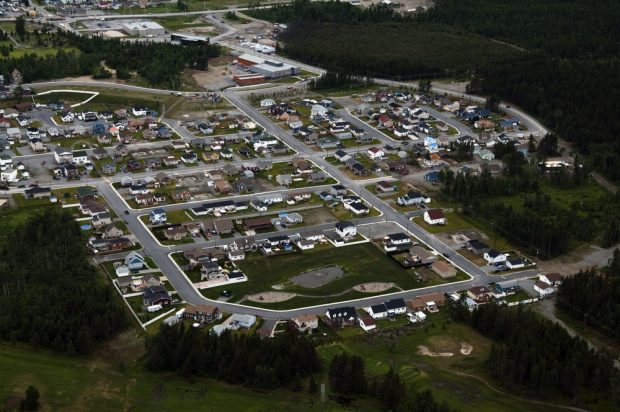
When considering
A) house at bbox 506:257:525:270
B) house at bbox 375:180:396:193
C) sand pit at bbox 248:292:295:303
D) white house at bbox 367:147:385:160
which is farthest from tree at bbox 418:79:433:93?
sand pit at bbox 248:292:295:303

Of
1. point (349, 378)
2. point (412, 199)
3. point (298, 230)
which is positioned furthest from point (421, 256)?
point (349, 378)

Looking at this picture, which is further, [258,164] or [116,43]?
[116,43]

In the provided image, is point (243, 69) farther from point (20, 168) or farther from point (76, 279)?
point (76, 279)

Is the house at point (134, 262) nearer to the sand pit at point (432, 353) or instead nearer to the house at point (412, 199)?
the sand pit at point (432, 353)

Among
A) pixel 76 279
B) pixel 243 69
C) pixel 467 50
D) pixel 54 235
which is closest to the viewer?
pixel 76 279

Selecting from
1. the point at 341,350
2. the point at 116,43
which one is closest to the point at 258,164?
the point at 341,350

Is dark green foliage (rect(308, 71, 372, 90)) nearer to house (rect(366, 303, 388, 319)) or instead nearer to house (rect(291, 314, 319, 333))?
house (rect(366, 303, 388, 319))
